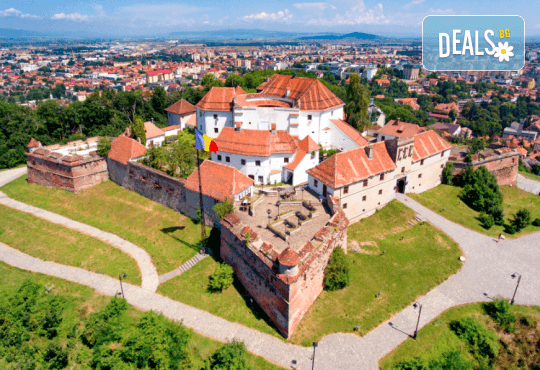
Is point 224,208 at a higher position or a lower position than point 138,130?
lower

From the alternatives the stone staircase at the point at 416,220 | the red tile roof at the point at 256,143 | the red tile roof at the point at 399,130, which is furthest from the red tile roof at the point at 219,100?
the stone staircase at the point at 416,220

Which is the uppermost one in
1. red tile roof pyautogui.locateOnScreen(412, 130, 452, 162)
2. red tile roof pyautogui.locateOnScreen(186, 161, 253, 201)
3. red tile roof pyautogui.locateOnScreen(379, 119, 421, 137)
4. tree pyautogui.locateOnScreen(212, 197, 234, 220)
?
red tile roof pyautogui.locateOnScreen(379, 119, 421, 137)

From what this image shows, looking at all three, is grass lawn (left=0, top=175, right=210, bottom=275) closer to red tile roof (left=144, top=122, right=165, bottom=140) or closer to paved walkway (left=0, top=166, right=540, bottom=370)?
paved walkway (left=0, top=166, right=540, bottom=370)

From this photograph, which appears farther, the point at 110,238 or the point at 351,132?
the point at 351,132

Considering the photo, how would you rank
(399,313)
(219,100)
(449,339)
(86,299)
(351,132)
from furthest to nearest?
(219,100), (351,132), (86,299), (399,313), (449,339)

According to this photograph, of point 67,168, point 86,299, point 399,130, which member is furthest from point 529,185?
point 67,168

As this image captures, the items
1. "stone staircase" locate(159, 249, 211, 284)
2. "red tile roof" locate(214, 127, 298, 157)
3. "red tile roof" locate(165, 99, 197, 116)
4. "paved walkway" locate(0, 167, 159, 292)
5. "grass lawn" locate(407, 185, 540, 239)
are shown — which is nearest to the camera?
"stone staircase" locate(159, 249, 211, 284)

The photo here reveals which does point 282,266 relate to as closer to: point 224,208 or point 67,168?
point 224,208

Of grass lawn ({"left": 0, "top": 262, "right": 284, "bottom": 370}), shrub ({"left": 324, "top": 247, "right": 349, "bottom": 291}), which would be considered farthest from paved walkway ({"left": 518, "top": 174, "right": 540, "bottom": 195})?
grass lawn ({"left": 0, "top": 262, "right": 284, "bottom": 370})

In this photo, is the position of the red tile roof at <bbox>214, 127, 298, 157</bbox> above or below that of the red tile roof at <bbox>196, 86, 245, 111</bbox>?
below
